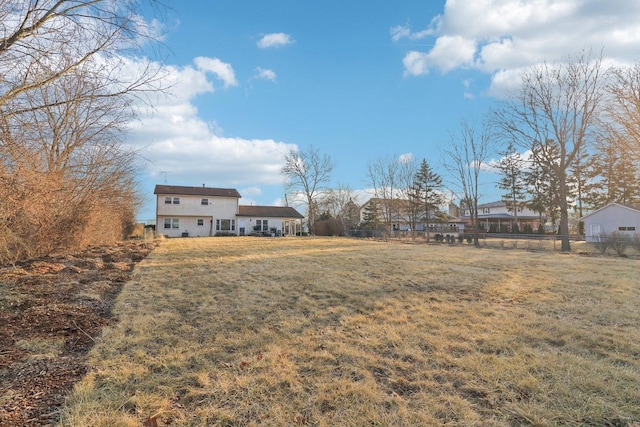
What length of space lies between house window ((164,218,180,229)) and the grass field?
29838 mm

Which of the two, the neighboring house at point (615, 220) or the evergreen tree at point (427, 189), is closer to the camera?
the neighboring house at point (615, 220)

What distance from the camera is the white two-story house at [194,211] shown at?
3375cm

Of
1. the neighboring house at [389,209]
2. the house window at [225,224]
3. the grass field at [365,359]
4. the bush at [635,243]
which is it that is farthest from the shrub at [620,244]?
the house window at [225,224]

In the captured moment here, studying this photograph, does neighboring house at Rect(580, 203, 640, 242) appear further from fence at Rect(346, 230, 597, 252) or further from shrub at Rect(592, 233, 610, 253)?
shrub at Rect(592, 233, 610, 253)

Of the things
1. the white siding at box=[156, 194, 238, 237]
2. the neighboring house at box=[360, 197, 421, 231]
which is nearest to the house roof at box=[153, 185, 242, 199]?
the white siding at box=[156, 194, 238, 237]

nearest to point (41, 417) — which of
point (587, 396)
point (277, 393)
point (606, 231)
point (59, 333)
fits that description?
point (277, 393)

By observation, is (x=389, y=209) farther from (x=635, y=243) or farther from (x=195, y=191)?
(x=635, y=243)

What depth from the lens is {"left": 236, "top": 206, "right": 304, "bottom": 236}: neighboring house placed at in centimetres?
3697

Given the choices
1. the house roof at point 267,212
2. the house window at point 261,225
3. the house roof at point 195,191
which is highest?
the house roof at point 195,191

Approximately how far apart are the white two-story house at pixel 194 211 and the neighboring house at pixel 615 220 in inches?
1250

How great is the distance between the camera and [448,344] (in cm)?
371

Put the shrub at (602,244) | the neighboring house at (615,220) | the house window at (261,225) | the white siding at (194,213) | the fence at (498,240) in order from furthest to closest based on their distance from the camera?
the house window at (261,225), the white siding at (194,213), the neighboring house at (615,220), the fence at (498,240), the shrub at (602,244)

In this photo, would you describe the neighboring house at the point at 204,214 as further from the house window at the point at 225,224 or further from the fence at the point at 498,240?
the fence at the point at 498,240

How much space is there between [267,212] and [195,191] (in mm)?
8111
